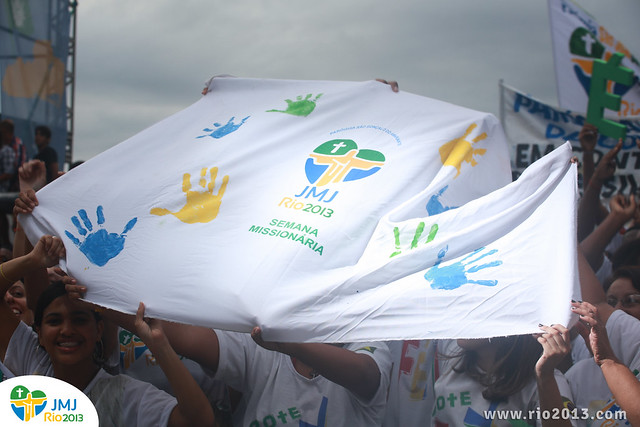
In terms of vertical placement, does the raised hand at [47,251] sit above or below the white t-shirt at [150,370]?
above

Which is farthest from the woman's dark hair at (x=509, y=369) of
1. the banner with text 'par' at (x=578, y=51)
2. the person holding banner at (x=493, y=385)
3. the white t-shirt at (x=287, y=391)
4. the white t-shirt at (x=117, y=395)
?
the banner with text 'par' at (x=578, y=51)

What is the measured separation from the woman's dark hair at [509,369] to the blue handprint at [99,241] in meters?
1.28

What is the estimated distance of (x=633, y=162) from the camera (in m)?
4.53

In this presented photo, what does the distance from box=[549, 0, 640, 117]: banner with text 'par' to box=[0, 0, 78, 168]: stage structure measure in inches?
220

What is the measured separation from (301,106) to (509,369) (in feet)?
4.47

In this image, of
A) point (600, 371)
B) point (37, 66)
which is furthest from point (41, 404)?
point (37, 66)

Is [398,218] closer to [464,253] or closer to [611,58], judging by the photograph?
[464,253]

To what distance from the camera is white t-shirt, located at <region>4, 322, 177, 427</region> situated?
212 cm

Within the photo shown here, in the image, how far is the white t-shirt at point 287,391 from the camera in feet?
7.00

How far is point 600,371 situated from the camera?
2107mm

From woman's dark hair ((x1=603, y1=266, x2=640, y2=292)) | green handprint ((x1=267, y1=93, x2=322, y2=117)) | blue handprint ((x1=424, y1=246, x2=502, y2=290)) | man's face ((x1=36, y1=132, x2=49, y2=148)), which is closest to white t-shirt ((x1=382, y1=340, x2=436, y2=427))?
blue handprint ((x1=424, y1=246, x2=502, y2=290))

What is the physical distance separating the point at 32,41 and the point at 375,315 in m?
6.92

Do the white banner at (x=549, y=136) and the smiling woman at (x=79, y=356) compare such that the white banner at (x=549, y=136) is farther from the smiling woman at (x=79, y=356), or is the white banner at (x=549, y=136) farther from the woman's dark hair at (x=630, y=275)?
the smiling woman at (x=79, y=356)

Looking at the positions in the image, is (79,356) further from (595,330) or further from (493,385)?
(595,330)
